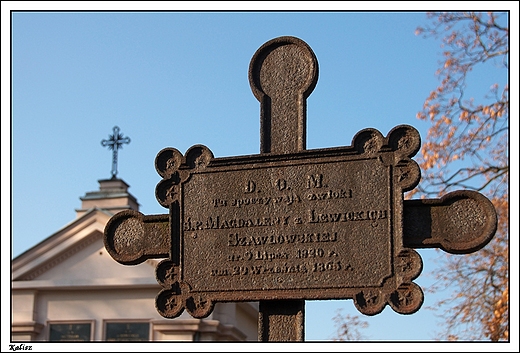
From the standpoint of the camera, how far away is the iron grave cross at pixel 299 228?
5645mm

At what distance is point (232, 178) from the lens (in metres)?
6.05

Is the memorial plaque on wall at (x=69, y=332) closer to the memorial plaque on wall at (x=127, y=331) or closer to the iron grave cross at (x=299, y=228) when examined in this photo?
the memorial plaque on wall at (x=127, y=331)

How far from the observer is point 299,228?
5.82m

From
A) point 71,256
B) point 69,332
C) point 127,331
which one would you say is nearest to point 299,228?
point 127,331

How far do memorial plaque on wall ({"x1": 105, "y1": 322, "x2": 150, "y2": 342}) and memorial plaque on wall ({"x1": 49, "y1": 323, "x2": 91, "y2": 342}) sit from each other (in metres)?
0.58

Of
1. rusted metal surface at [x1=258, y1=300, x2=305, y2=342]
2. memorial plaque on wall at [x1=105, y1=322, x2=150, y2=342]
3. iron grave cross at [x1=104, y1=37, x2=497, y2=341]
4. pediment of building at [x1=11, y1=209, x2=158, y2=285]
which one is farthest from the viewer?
pediment of building at [x1=11, y1=209, x2=158, y2=285]

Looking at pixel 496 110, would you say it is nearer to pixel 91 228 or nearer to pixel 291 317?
pixel 291 317

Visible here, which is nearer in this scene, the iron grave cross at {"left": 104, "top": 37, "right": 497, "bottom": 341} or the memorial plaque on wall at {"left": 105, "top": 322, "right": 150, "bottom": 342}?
the iron grave cross at {"left": 104, "top": 37, "right": 497, "bottom": 341}

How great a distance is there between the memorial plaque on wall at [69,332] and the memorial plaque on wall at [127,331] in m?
0.58

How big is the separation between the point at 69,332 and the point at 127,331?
1688 mm

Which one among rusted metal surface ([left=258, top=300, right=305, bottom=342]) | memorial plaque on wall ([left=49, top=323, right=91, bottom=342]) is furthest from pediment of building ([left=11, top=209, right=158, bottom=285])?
rusted metal surface ([left=258, top=300, right=305, bottom=342])

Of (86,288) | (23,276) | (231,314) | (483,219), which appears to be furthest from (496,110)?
(23,276)

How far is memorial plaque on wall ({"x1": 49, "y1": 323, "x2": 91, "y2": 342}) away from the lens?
69.2ft

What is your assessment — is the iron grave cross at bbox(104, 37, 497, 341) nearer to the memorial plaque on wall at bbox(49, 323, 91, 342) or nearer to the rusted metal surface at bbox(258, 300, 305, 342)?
the rusted metal surface at bbox(258, 300, 305, 342)
